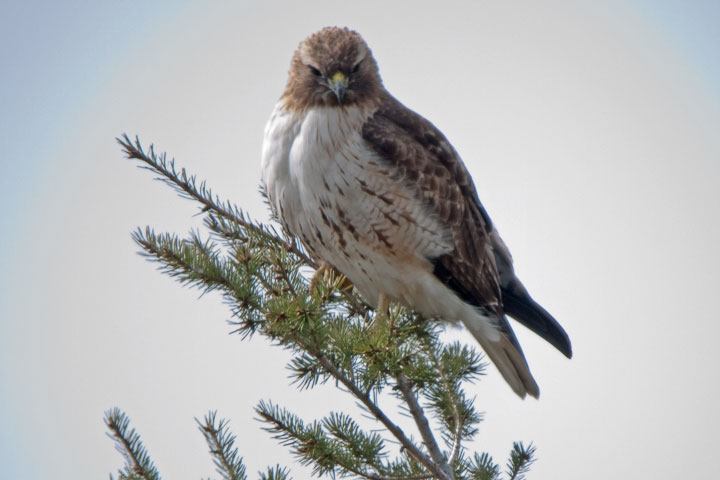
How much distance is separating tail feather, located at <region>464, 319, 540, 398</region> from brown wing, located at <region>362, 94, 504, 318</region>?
24 cm

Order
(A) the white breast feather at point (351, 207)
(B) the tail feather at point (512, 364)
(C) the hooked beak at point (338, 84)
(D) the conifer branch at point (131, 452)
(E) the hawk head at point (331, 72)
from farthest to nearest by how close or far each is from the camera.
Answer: (B) the tail feather at point (512, 364) → (E) the hawk head at point (331, 72) → (C) the hooked beak at point (338, 84) → (A) the white breast feather at point (351, 207) → (D) the conifer branch at point (131, 452)

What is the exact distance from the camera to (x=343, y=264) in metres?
4.87

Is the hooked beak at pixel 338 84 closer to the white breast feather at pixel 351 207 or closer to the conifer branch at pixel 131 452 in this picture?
the white breast feather at pixel 351 207

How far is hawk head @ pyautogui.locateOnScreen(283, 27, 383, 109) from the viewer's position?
495 cm

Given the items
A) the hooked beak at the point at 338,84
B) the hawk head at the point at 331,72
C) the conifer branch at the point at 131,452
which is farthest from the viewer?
the hawk head at the point at 331,72

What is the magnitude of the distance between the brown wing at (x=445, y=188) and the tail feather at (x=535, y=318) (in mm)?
373

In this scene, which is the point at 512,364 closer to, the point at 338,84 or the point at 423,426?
the point at 423,426

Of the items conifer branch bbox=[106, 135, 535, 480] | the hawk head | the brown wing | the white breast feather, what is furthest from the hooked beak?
conifer branch bbox=[106, 135, 535, 480]

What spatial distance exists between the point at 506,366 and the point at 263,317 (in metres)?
2.41

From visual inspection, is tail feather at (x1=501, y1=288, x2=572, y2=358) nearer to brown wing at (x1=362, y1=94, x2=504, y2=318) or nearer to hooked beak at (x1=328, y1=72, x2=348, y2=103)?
brown wing at (x1=362, y1=94, x2=504, y2=318)

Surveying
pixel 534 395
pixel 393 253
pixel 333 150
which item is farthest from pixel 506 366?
pixel 333 150

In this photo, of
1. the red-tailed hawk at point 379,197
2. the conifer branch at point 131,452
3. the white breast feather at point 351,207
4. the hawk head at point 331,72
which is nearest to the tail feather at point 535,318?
the red-tailed hawk at point 379,197

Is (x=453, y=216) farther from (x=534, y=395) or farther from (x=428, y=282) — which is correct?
(x=534, y=395)

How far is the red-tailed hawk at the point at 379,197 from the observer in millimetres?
4660
